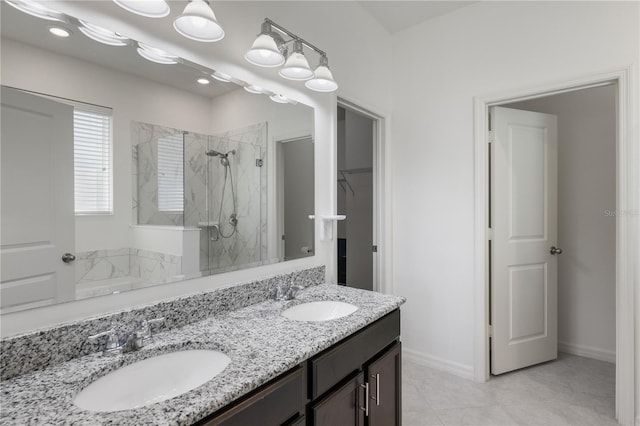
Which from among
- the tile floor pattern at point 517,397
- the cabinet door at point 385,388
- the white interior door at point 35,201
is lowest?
the tile floor pattern at point 517,397

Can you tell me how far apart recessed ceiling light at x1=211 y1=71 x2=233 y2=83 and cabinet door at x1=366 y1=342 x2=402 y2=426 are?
1436 mm

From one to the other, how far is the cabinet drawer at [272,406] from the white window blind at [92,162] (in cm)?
78

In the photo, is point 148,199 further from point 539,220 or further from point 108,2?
point 539,220

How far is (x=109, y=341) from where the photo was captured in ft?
3.37

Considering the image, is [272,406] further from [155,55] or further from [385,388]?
[155,55]

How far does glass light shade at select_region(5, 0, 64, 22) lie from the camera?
0.95 meters

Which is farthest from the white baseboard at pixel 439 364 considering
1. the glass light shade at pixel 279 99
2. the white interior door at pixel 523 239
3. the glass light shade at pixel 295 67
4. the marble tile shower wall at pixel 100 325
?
the glass light shade at pixel 295 67

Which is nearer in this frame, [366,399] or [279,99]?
[366,399]

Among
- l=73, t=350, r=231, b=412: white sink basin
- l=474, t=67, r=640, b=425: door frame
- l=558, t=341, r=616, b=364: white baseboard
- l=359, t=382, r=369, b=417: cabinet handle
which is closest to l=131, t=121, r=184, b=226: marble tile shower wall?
l=73, t=350, r=231, b=412: white sink basin

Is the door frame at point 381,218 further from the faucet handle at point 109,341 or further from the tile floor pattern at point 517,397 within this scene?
the faucet handle at point 109,341

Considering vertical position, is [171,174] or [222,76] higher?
[222,76]

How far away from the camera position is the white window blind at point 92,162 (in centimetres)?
106

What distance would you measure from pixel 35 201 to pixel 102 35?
60 cm

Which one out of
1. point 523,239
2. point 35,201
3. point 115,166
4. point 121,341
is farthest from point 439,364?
point 35,201
